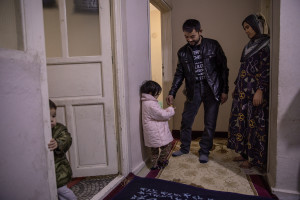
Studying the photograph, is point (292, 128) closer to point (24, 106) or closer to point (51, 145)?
point (51, 145)

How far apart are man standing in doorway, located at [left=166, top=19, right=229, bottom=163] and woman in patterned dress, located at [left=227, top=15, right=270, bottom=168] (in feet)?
0.72

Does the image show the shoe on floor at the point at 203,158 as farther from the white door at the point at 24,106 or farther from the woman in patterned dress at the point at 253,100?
the white door at the point at 24,106

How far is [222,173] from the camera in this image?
211 cm

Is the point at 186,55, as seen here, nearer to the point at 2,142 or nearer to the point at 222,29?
the point at 222,29

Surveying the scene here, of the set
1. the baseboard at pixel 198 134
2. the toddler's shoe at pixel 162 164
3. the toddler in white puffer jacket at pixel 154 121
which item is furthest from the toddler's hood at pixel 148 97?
the baseboard at pixel 198 134

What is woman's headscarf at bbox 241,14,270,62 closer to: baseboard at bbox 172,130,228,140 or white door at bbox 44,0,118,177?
white door at bbox 44,0,118,177

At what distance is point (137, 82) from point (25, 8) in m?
1.29

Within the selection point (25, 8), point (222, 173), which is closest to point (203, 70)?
point (222, 173)

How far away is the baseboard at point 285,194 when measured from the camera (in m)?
1.59

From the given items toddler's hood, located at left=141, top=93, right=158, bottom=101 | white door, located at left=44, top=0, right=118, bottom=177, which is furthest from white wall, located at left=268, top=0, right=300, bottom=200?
white door, located at left=44, top=0, right=118, bottom=177


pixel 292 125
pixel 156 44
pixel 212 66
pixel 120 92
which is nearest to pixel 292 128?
pixel 292 125

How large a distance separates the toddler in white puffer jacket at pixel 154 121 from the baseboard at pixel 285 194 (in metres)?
1.01

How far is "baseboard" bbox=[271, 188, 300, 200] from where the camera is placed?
1594mm

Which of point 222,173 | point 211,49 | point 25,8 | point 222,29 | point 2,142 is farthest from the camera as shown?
point 222,29
